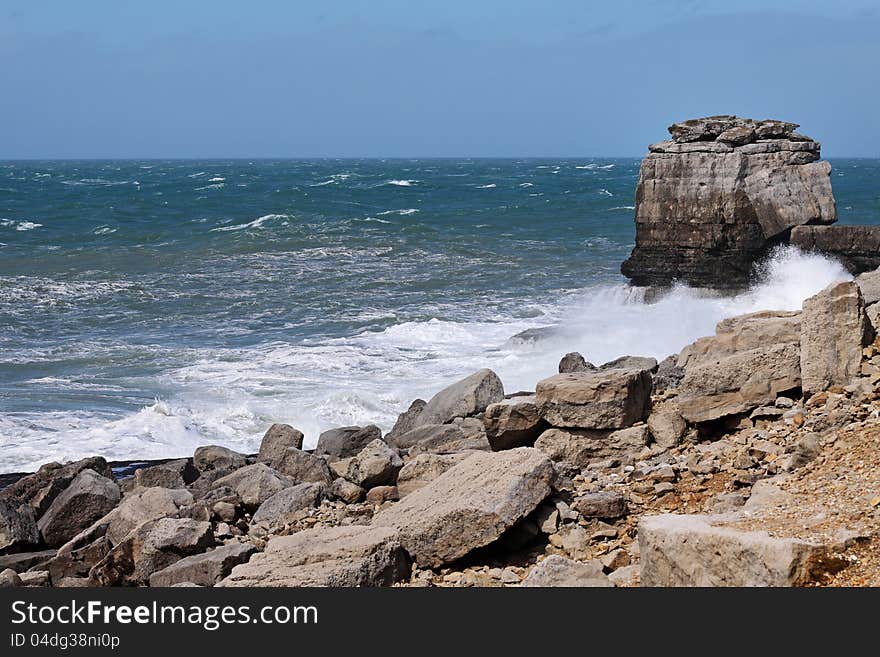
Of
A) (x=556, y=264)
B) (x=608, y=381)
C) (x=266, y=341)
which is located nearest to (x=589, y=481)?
(x=608, y=381)

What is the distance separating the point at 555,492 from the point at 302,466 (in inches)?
146

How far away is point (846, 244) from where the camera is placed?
71.9ft

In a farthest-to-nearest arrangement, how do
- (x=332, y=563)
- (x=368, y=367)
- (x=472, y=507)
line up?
(x=368, y=367), (x=472, y=507), (x=332, y=563)

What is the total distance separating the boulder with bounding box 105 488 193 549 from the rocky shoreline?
2 centimetres

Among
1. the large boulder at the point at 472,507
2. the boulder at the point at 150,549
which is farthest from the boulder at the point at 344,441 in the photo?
the large boulder at the point at 472,507

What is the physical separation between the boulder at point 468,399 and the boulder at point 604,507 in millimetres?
4025

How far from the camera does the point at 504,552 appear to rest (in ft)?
23.3

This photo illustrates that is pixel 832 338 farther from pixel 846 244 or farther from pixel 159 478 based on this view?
pixel 846 244

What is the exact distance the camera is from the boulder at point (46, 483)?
10773 mm

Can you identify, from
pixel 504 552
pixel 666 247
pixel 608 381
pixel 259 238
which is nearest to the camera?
pixel 504 552

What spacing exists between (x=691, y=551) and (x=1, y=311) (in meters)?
22.2

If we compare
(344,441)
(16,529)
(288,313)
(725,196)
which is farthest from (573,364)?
(288,313)

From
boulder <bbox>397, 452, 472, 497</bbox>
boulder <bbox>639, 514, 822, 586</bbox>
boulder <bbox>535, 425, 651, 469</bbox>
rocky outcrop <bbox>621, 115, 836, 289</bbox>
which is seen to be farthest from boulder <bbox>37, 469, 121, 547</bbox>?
rocky outcrop <bbox>621, 115, 836, 289</bbox>

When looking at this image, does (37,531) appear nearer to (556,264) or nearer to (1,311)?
(1,311)
